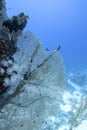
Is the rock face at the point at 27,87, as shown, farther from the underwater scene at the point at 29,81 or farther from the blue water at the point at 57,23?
the blue water at the point at 57,23

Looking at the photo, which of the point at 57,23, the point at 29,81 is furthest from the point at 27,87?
the point at 57,23

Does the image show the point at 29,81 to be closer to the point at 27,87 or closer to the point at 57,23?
the point at 27,87

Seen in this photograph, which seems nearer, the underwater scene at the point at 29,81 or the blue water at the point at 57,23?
the underwater scene at the point at 29,81

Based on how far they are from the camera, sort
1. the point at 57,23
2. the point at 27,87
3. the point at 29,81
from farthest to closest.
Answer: the point at 57,23, the point at 27,87, the point at 29,81

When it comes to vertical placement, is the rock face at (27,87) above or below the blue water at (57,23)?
below

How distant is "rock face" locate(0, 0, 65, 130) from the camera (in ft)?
14.6

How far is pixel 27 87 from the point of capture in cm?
651

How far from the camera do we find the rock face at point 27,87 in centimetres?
445

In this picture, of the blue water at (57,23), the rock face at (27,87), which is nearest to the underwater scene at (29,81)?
the rock face at (27,87)

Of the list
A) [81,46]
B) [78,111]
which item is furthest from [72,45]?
[78,111]

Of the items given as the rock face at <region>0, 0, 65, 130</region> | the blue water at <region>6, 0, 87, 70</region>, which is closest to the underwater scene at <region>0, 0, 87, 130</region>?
the rock face at <region>0, 0, 65, 130</region>

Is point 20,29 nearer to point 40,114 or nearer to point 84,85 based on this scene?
point 40,114

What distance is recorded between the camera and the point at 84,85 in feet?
66.0

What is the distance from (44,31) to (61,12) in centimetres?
1237
